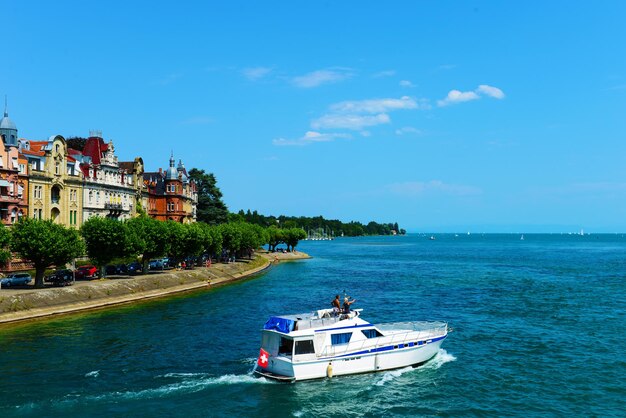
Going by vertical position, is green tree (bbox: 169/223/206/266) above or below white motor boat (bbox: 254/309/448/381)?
above

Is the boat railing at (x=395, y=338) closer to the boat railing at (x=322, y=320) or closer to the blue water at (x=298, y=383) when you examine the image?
the blue water at (x=298, y=383)

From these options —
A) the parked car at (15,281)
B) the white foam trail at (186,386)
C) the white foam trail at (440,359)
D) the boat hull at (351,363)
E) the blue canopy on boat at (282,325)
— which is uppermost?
the parked car at (15,281)

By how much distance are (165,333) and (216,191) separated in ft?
402

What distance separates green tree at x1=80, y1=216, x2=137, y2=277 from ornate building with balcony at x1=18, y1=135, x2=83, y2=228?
60.6 feet

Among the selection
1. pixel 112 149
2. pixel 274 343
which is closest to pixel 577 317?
pixel 274 343

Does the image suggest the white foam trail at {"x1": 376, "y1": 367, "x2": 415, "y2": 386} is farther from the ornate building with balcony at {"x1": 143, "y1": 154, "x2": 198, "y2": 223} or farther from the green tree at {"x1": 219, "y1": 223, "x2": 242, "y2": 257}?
the ornate building with balcony at {"x1": 143, "y1": 154, "x2": 198, "y2": 223}

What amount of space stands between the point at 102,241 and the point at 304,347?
49420mm

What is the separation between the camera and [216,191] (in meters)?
176

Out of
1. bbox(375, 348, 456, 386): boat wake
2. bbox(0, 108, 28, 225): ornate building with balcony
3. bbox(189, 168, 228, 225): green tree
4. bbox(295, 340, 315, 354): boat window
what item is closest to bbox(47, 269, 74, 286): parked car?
bbox(0, 108, 28, 225): ornate building with balcony

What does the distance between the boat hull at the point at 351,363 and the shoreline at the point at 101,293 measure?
34.0 metres

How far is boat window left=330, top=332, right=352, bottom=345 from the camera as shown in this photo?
4234 centimetres

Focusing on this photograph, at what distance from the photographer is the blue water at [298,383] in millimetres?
35656

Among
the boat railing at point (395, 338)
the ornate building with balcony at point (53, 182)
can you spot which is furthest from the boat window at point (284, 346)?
the ornate building with balcony at point (53, 182)

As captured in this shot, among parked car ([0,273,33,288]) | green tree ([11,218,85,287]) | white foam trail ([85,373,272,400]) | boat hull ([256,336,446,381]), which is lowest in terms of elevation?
white foam trail ([85,373,272,400])
